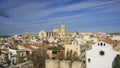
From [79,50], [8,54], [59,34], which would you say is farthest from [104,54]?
[59,34]

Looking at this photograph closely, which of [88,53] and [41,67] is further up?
[88,53]

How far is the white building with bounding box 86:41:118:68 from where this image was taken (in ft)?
47.5

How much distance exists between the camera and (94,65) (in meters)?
15.3

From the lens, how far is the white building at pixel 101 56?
14.5 m

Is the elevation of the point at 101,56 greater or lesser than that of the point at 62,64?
greater

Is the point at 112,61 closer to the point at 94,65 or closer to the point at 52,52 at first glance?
the point at 94,65

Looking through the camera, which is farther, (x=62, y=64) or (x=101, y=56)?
(x=101, y=56)

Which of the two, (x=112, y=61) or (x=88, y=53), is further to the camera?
(x=88, y=53)

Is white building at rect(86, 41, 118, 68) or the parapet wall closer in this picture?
the parapet wall

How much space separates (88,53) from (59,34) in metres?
73.5

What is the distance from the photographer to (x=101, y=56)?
1484cm

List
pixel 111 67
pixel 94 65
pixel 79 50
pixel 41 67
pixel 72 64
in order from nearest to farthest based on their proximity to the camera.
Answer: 1. pixel 72 64
2. pixel 111 67
3. pixel 94 65
4. pixel 41 67
5. pixel 79 50

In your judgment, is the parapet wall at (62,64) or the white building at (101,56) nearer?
the parapet wall at (62,64)

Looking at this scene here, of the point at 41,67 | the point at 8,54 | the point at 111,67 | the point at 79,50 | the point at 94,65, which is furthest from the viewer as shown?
the point at 79,50
